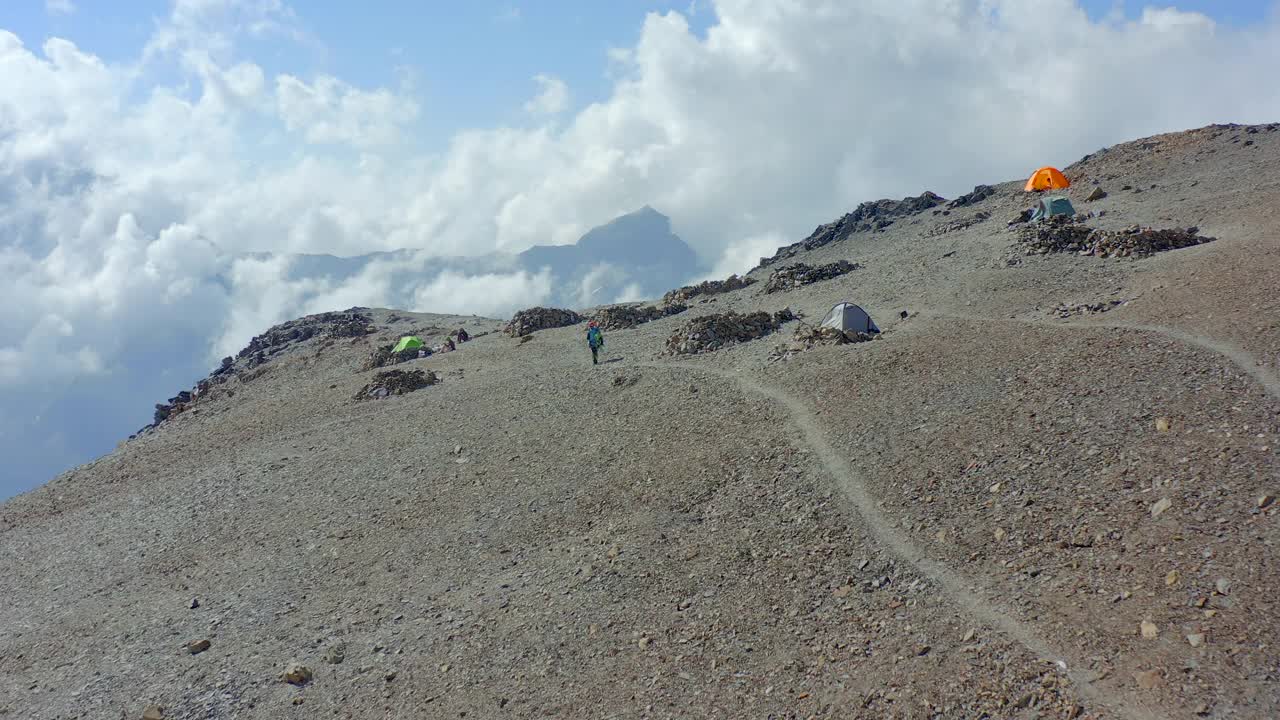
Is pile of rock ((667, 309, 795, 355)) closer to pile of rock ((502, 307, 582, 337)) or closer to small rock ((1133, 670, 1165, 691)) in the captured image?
pile of rock ((502, 307, 582, 337))

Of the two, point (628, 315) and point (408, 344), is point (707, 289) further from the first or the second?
point (408, 344)

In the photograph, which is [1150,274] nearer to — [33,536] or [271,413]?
[271,413]

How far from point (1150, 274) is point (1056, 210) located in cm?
1662

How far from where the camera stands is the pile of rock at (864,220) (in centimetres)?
5788

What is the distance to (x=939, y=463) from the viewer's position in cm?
1616

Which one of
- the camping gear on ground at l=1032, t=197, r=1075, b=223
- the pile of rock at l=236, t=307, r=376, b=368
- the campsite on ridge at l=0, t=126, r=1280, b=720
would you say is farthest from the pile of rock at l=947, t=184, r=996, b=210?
the pile of rock at l=236, t=307, r=376, b=368

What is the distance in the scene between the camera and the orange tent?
157ft

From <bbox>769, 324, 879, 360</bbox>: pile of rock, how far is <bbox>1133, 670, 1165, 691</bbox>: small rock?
17.1m

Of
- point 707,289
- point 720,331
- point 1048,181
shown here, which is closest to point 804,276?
point 707,289

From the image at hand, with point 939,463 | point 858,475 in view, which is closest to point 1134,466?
point 939,463

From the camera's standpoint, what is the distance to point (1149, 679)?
9.34 metres

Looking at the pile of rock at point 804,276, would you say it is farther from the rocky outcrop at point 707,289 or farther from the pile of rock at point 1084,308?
→ the pile of rock at point 1084,308

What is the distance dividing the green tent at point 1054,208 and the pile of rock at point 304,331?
138 ft

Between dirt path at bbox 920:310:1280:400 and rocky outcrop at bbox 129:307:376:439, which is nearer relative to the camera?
dirt path at bbox 920:310:1280:400
